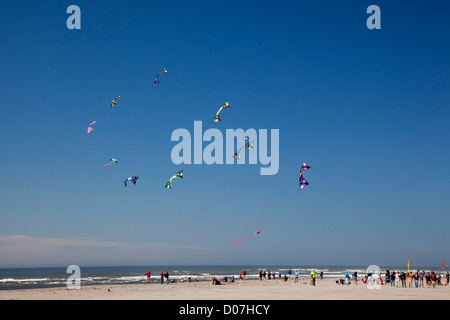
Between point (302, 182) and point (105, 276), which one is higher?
point (302, 182)

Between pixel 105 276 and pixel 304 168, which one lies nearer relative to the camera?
pixel 304 168

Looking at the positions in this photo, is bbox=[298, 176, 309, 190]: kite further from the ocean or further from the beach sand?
the ocean

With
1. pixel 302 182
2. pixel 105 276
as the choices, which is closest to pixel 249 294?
pixel 302 182

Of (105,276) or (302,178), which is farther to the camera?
(105,276)

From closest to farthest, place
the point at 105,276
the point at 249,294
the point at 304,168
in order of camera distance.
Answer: the point at 249,294 < the point at 304,168 < the point at 105,276

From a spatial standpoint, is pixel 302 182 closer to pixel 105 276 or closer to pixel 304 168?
pixel 304 168

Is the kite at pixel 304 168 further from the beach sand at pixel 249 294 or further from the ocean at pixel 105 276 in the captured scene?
the ocean at pixel 105 276

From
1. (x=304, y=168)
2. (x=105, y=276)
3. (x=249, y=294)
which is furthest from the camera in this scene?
(x=105, y=276)

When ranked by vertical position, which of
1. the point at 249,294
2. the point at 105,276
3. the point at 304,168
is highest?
the point at 304,168

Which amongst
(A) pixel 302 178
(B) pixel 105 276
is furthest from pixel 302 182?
(B) pixel 105 276

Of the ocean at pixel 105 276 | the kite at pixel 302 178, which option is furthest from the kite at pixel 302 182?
the ocean at pixel 105 276
